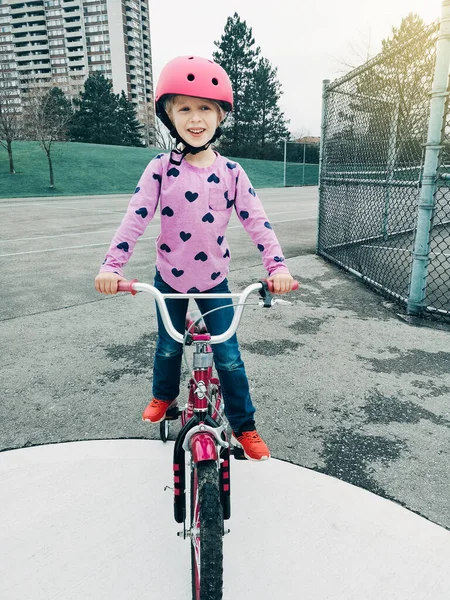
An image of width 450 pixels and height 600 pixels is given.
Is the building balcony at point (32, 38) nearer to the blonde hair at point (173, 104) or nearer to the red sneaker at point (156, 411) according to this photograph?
the blonde hair at point (173, 104)

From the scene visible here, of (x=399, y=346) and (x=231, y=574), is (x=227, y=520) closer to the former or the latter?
(x=231, y=574)

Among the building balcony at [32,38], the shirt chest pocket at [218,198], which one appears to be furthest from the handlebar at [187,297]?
the building balcony at [32,38]

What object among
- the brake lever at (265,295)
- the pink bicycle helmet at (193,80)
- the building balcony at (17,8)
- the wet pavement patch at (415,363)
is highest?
the building balcony at (17,8)

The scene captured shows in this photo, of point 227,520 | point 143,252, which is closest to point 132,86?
point 143,252

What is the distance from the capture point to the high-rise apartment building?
3861 inches

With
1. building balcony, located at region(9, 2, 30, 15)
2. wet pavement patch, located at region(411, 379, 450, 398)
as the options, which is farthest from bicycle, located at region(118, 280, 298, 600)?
building balcony, located at region(9, 2, 30, 15)

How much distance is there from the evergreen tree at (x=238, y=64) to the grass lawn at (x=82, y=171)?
18317mm

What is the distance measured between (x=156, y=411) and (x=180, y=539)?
0.65 metres

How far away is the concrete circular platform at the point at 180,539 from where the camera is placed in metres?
1.73

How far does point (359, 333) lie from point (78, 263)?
4.63 m

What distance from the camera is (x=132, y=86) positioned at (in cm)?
10350

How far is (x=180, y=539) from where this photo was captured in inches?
76.5

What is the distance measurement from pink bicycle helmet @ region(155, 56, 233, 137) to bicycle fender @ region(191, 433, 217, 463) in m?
1.38

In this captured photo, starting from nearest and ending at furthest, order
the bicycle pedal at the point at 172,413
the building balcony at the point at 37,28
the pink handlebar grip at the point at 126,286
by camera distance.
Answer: the pink handlebar grip at the point at 126,286, the bicycle pedal at the point at 172,413, the building balcony at the point at 37,28
